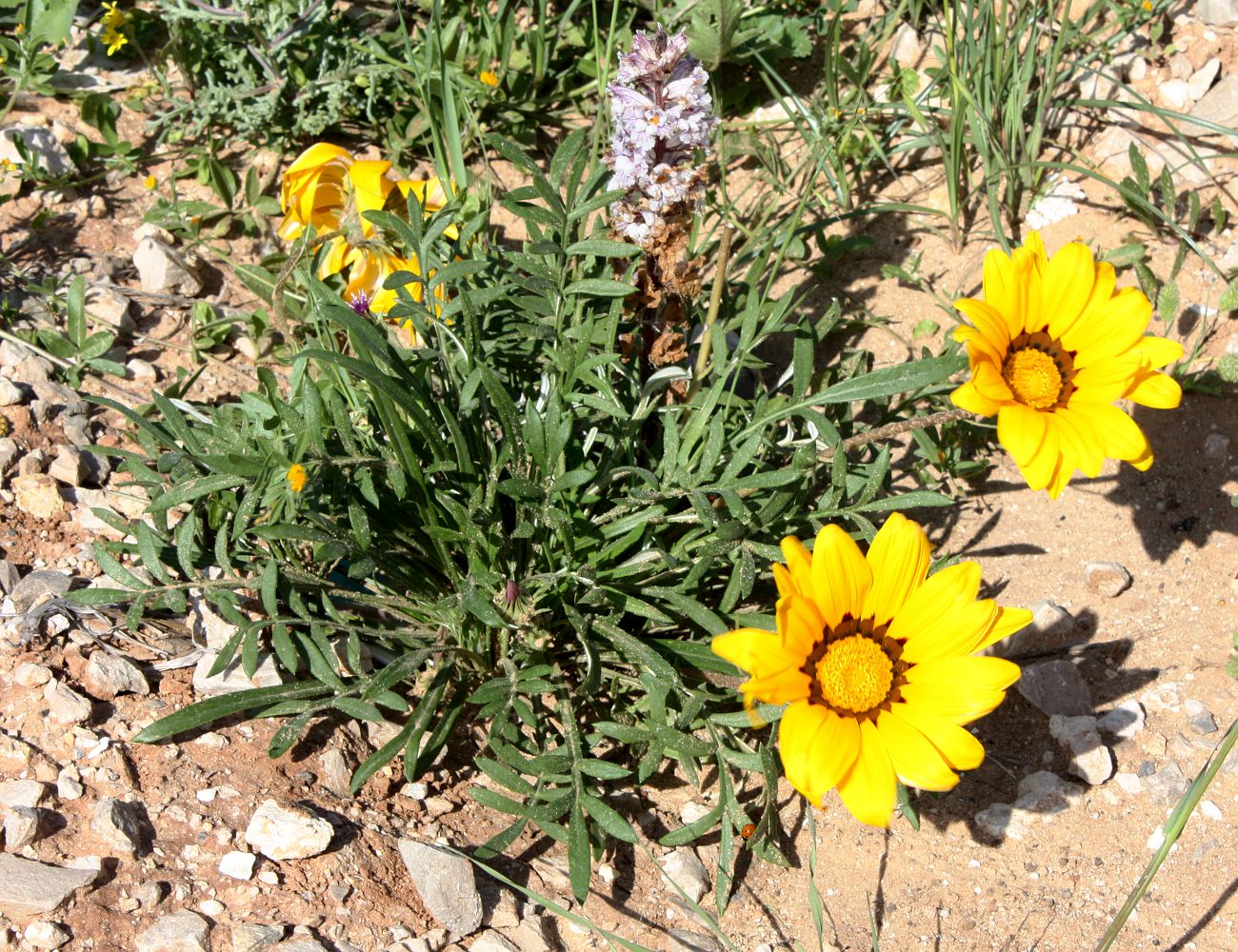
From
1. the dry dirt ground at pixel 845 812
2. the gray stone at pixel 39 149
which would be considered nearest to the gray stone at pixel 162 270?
the gray stone at pixel 39 149

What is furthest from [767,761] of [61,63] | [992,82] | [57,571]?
[61,63]

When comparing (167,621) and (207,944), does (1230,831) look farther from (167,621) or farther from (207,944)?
(167,621)

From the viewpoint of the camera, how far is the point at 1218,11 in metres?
3.48

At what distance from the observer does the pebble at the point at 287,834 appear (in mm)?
2033

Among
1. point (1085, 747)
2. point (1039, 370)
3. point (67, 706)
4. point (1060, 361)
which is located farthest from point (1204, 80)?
point (67, 706)

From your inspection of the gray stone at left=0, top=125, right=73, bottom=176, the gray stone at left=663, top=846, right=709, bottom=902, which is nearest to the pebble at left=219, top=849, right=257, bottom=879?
the gray stone at left=663, top=846, right=709, bottom=902

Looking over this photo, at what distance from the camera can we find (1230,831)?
2312mm

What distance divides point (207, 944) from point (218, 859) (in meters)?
0.17

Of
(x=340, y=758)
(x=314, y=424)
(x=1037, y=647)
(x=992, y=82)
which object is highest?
(x=992, y=82)

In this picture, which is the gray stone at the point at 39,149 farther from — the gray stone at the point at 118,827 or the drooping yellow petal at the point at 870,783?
the drooping yellow petal at the point at 870,783

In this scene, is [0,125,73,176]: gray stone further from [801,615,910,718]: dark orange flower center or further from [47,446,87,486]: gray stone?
[801,615,910,718]: dark orange flower center

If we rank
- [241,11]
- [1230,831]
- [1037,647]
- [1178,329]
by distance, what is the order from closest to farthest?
[1230,831] → [1037,647] → [1178,329] → [241,11]

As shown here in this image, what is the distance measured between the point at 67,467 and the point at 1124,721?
7.97 feet

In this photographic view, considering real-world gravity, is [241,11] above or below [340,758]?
above
